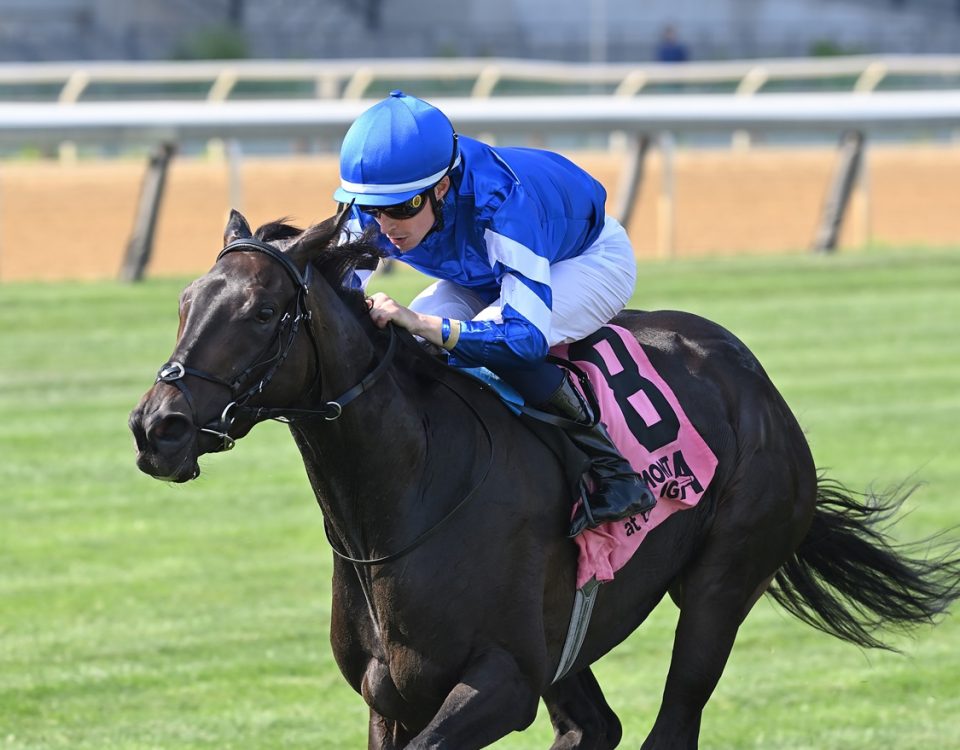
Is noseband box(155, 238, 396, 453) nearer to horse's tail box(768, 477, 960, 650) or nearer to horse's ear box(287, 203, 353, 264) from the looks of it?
horse's ear box(287, 203, 353, 264)

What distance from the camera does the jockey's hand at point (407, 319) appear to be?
13.6 ft

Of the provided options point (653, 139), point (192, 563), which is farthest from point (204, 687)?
point (653, 139)

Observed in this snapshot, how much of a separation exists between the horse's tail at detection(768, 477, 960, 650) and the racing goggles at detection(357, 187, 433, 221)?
1892 millimetres

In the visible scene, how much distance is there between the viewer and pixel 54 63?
1313 inches

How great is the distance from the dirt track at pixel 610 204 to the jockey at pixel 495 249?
849 cm

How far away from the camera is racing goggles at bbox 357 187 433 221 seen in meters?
4.16

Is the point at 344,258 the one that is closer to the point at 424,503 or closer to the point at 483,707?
the point at 424,503

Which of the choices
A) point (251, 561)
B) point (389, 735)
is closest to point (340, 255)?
point (389, 735)

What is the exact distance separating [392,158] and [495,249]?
34 cm

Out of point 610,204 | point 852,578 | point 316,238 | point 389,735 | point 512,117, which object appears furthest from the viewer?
point 610,204

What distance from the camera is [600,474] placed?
449 centimetres

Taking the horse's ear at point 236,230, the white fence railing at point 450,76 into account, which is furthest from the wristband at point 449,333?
the white fence railing at point 450,76

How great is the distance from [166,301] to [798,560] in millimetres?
8254

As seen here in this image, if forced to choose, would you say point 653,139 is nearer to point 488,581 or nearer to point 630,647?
point 630,647
